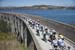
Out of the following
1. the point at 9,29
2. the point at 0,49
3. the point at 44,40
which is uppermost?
the point at 44,40

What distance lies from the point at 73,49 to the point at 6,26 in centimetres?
6173

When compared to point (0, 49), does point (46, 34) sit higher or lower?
higher

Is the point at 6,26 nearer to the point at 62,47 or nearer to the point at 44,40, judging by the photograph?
the point at 44,40

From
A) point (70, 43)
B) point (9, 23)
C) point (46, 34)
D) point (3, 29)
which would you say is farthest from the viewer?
point (9, 23)

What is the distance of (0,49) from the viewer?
39.2 metres

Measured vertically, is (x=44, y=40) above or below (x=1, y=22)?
above

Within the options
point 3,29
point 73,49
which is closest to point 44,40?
point 73,49

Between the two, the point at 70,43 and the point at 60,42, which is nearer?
the point at 60,42

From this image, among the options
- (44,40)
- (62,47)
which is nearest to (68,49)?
(62,47)

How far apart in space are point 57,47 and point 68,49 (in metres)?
0.81

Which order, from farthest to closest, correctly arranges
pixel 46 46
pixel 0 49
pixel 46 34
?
pixel 0 49, pixel 46 34, pixel 46 46

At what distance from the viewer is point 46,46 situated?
22.8 metres

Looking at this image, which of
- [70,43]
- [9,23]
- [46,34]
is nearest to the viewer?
[70,43]

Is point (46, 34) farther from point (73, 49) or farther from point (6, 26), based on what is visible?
point (6, 26)
